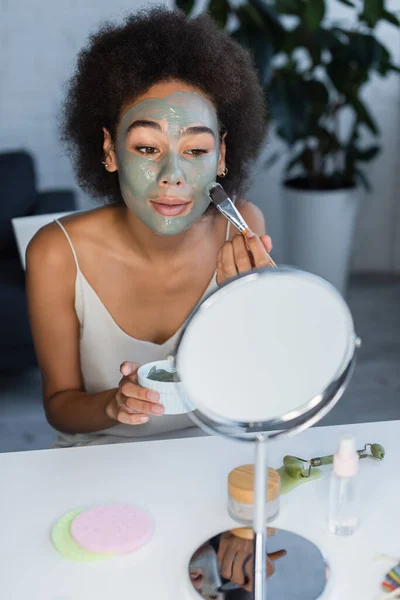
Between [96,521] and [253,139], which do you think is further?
[253,139]

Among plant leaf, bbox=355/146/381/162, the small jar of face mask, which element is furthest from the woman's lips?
plant leaf, bbox=355/146/381/162

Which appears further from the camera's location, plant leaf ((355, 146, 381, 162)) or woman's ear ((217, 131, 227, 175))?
plant leaf ((355, 146, 381, 162))

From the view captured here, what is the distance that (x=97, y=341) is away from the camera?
135cm

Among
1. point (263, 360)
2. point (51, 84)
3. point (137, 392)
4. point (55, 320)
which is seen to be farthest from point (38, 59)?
point (263, 360)

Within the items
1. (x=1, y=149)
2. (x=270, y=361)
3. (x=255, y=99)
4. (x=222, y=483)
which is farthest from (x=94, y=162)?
(x=1, y=149)

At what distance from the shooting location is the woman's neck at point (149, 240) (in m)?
1.34

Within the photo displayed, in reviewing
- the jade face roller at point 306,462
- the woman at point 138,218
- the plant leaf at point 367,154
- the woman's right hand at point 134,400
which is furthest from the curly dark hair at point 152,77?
the plant leaf at point 367,154

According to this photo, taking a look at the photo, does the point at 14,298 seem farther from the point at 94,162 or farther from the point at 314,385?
the point at 314,385

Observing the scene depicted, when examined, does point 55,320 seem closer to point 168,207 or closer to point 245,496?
point 168,207

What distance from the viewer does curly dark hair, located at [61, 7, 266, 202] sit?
1.17 metres

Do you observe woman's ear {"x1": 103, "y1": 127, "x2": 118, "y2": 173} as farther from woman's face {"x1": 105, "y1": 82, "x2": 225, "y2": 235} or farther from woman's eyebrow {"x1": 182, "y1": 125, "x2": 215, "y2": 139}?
woman's eyebrow {"x1": 182, "y1": 125, "x2": 215, "y2": 139}

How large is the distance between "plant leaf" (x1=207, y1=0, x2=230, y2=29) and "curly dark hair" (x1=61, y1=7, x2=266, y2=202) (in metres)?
1.21

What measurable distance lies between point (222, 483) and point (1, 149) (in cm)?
218

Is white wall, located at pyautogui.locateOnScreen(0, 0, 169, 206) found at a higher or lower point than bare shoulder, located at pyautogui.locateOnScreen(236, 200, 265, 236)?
higher
